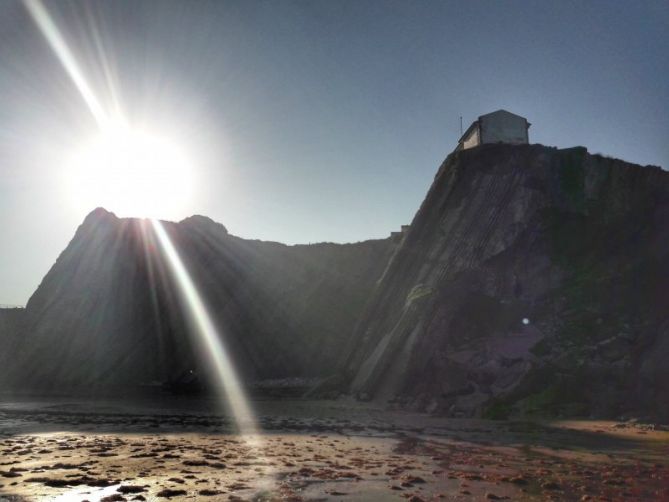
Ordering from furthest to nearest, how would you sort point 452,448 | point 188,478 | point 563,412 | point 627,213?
point 627,213, point 563,412, point 452,448, point 188,478

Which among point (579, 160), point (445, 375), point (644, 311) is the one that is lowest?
point (445, 375)

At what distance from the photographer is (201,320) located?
60.3 metres

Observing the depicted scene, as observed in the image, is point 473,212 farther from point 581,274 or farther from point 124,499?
point 124,499

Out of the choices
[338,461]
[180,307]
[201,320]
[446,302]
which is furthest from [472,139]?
[338,461]

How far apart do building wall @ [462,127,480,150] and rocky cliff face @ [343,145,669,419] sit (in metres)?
4.72

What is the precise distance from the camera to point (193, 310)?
201 feet

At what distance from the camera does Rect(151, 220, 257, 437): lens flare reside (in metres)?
55.0

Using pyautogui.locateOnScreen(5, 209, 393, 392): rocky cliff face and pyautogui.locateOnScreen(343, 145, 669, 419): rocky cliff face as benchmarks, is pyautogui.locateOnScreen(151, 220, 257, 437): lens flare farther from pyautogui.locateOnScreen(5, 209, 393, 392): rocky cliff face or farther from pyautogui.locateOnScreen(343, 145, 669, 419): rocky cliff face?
pyautogui.locateOnScreen(343, 145, 669, 419): rocky cliff face

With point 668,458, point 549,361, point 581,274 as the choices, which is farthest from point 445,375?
point 668,458

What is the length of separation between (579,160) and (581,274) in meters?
9.70

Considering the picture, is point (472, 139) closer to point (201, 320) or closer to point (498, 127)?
point (498, 127)

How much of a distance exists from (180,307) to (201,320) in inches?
141

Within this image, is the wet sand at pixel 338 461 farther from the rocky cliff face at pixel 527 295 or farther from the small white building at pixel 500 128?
the small white building at pixel 500 128

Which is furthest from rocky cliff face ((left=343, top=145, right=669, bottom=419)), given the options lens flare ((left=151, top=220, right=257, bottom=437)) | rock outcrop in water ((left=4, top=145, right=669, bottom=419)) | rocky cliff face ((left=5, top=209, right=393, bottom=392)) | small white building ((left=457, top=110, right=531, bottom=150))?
lens flare ((left=151, top=220, right=257, bottom=437))
